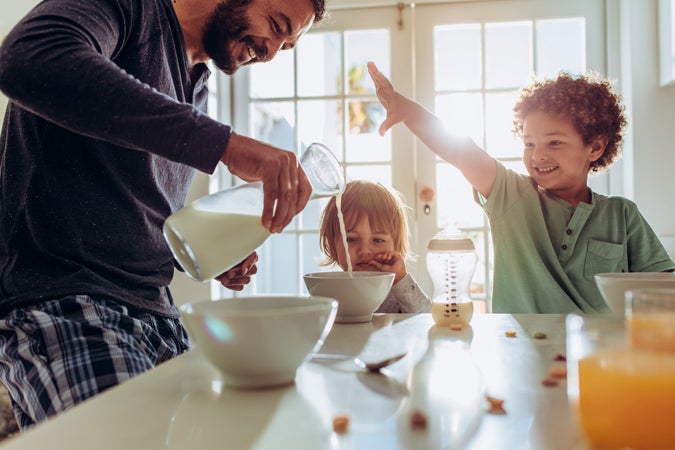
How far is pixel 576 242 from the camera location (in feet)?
5.11

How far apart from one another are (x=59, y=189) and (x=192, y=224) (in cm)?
37

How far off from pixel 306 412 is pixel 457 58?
2414mm

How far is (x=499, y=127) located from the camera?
264cm

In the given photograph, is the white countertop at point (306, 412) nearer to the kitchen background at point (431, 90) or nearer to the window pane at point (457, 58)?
the kitchen background at point (431, 90)

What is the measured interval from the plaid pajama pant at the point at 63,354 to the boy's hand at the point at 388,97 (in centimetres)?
77

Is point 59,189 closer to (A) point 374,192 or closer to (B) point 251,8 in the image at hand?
(B) point 251,8

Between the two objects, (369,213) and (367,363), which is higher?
(369,213)

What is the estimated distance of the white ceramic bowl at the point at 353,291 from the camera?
921 millimetres

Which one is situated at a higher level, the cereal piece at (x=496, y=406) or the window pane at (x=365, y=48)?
the window pane at (x=365, y=48)

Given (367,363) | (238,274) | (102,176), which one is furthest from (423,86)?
(367,363)

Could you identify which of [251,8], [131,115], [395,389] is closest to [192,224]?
[131,115]

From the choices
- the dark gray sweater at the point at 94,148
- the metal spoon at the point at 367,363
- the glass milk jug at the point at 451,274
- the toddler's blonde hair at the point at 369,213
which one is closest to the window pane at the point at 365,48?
the toddler's blonde hair at the point at 369,213

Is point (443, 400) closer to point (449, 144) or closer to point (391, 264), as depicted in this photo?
point (391, 264)

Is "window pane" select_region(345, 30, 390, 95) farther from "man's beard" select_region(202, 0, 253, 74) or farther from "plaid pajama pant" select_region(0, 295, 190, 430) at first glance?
"plaid pajama pant" select_region(0, 295, 190, 430)
